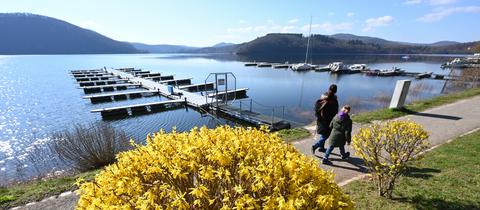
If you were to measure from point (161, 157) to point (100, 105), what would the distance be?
33.7 metres

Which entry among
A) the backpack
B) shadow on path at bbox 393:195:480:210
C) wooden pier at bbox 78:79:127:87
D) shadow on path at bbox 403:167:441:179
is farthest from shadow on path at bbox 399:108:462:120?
wooden pier at bbox 78:79:127:87

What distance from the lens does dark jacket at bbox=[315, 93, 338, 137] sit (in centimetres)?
868

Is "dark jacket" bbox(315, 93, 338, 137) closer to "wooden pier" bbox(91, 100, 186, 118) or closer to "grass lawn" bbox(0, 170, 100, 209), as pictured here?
"grass lawn" bbox(0, 170, 100, 209)

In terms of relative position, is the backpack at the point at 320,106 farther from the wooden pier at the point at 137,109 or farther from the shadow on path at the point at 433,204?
the wooden pier at the point at 137,109

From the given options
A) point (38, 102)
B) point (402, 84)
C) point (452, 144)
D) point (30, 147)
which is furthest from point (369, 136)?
point (38, 102)

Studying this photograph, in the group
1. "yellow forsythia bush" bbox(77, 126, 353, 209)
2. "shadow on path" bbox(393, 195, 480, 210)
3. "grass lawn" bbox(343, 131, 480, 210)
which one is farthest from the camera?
"grass lawn" bbox(343, 131, 480, 210)

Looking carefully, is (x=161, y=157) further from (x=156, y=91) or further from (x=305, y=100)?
(x=156, y=91)

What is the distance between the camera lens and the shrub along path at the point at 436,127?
796 cm

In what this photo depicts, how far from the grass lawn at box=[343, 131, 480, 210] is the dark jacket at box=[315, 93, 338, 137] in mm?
2256

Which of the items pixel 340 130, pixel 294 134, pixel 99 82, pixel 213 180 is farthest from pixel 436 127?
Result: pixel 99 82

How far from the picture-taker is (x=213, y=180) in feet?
9.96

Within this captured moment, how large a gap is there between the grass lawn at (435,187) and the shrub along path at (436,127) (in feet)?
3.12

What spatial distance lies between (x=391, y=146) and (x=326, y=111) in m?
2.94

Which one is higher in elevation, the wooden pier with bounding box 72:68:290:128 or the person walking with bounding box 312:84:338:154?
the person walking with bounding box 312:84:338:154
